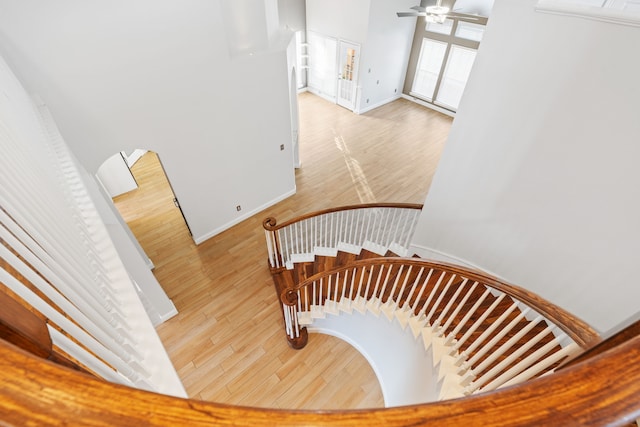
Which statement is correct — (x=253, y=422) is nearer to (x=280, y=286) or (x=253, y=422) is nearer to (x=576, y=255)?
(x=576, y=255)

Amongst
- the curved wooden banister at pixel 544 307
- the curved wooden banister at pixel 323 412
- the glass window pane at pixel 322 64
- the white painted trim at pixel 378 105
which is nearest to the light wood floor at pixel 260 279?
the white painted trim at pixel 378 105

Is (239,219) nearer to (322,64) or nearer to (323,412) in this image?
(323,412)

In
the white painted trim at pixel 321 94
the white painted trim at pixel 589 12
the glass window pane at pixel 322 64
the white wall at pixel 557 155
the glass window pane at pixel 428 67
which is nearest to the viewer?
the white painted trim at pixel 589 12

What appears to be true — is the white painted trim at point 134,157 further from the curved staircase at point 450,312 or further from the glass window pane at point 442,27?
the glass window pane at point 442,27

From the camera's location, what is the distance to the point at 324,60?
9.13 m

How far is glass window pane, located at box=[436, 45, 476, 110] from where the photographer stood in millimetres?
8016

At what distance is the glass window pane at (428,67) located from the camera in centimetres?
855

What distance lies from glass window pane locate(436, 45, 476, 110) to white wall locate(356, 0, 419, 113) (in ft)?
4.54

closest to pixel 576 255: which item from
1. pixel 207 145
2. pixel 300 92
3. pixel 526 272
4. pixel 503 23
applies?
pixel 526 272

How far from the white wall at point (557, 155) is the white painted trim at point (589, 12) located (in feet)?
0.11

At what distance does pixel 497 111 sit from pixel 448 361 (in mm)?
1976

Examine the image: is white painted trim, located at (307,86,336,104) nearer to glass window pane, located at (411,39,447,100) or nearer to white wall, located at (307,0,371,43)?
white wall, located at (307,0,371,43)

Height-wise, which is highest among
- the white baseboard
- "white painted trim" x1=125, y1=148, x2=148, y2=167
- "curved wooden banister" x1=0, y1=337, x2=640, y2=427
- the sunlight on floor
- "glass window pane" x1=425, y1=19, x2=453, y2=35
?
"curved wooden banister" x1=0, y1=337, x2=640, y2=427

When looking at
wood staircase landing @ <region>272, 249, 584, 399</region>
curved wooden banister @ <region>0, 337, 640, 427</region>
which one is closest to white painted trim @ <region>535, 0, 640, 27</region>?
wood staircase landing @ <region>272, 249, 584, 399</region>
